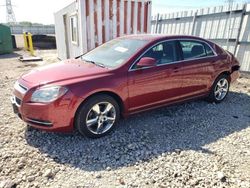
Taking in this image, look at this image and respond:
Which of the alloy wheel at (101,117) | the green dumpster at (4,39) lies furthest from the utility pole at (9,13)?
the alloy wheel at (101,117)

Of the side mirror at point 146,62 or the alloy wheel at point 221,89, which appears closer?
the side mirror at point 146,62

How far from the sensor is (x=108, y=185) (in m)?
2.83

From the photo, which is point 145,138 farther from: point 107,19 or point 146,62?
point 107,19

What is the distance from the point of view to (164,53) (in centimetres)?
449

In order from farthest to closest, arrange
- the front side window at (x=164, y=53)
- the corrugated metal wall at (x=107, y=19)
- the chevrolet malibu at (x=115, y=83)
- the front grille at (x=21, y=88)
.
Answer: the corrugated metal wall at (x=107, y=19)
the front side window at (x=164, y=53)
the front grille at (x=21, y=88)
the chevrolet malibu at (x=115, y=83)

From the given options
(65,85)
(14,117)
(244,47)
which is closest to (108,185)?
(65,85)

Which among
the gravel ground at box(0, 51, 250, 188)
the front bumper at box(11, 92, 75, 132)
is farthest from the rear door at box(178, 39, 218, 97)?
the front bumper at box(11, 92, 75, 132)

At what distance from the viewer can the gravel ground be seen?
292 cm

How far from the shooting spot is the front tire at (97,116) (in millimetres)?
3596

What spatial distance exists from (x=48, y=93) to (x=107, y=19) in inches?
199

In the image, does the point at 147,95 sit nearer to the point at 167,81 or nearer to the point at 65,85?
the point at 167,81

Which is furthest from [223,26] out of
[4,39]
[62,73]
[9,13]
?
[9,13]

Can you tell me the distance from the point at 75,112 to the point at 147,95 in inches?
52.9

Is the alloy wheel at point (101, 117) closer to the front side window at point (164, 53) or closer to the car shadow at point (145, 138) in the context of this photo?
the car shadow at point (145, 138)
